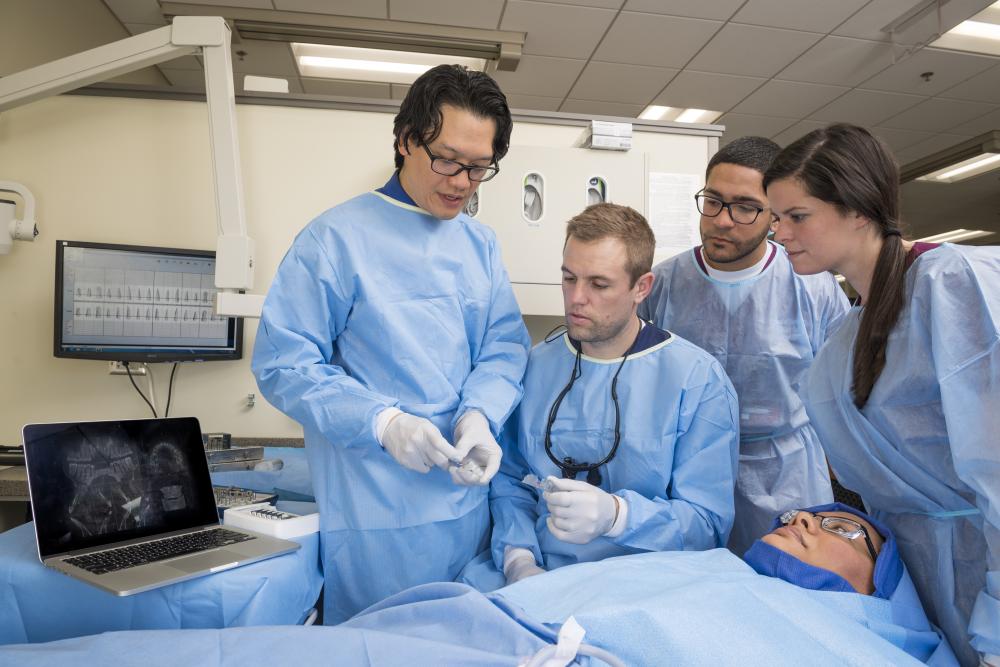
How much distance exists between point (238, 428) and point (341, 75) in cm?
309

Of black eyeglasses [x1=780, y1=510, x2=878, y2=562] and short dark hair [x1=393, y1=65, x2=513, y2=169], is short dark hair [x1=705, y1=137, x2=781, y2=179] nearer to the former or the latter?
short dark hair [x1=393, y1=65, x2=513, y2=169]

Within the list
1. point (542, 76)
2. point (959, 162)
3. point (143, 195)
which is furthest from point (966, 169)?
point (143, 195)

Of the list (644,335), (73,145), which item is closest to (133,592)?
(644,335)

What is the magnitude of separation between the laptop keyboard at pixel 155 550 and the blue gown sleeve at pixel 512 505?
504 mm

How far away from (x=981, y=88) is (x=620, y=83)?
246 cm

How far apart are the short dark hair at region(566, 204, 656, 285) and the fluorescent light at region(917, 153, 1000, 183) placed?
557 cm

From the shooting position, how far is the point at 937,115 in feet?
16.8

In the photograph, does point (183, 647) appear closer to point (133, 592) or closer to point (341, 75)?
point (133, 592)

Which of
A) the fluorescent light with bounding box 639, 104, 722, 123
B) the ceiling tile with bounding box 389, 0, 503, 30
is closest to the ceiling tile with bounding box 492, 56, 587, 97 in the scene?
the ceiling tile with bounding box 389, 0, 503, 30

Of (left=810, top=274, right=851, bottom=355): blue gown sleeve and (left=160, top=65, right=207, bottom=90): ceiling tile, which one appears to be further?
(left=160, top=65, right=207, bottom=90): ceiling tile

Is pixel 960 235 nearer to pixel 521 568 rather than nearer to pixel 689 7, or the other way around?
pixel 689 7

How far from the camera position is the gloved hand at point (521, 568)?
1324mm

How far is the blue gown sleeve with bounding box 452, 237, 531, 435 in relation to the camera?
1.39 metres

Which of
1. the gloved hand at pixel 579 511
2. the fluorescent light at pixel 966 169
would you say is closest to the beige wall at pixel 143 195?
the gloved hand at pixel 579 511
